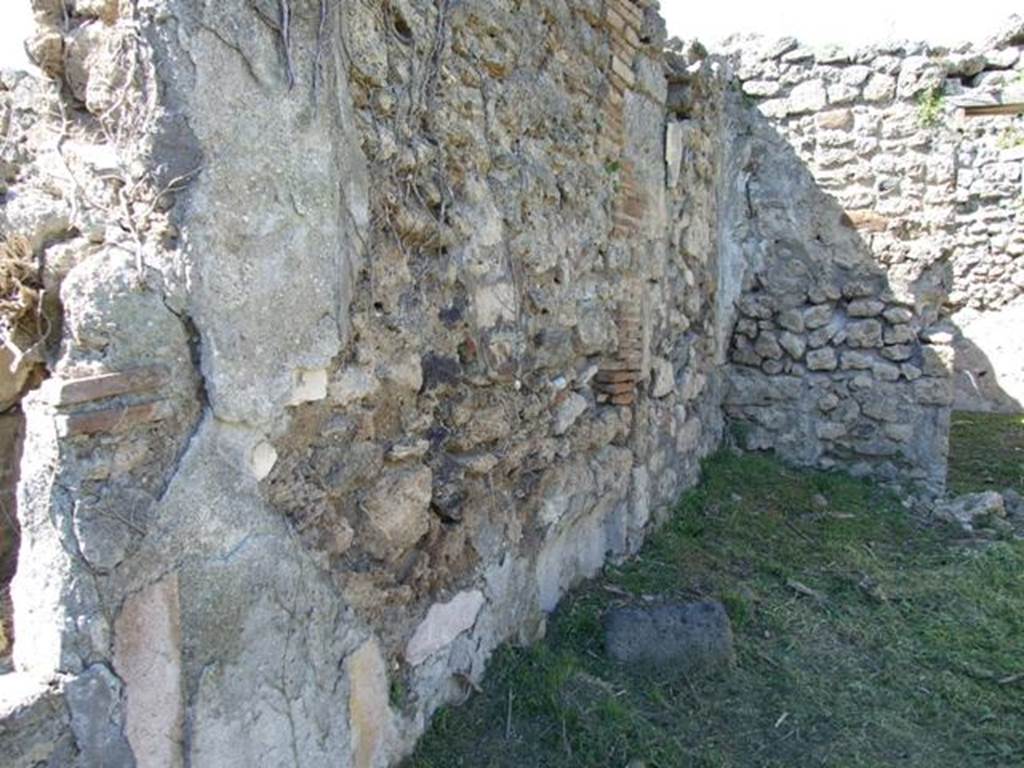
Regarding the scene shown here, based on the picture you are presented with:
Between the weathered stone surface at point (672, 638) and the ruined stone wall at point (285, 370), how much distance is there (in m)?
0.29

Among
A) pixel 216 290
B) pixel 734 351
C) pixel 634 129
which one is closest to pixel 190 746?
pixel 216 290

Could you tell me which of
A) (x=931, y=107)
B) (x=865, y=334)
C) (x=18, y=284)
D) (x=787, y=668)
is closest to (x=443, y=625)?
(x=787, y=668)

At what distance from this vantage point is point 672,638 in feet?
9.97

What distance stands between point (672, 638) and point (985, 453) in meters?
4.21

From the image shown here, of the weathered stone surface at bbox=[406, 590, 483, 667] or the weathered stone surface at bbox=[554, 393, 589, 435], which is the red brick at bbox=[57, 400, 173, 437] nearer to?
the weathered stone surface at bbox=[406, 590, 483, 667]

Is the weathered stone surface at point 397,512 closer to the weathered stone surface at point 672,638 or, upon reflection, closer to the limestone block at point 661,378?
the weathered stone surface at point 672,638

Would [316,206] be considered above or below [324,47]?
below

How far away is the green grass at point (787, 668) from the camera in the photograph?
2.60m

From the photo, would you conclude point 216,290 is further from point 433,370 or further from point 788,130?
point 788,130

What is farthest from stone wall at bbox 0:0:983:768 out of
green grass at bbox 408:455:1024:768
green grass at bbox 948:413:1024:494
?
green grass at bbox 948:413:1024:494

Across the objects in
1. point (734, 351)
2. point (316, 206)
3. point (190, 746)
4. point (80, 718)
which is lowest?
point (190, 746)

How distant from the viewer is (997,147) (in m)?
5.79

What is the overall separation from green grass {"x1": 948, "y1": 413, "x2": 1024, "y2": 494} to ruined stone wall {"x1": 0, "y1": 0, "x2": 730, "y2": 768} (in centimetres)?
356

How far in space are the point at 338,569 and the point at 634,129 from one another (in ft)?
8.28
